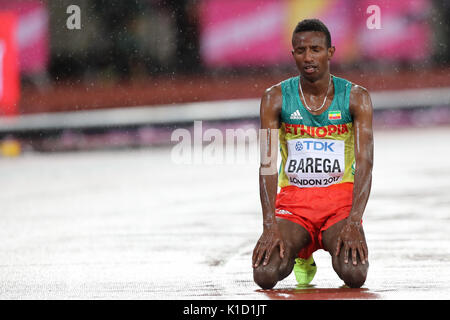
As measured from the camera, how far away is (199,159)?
43.0ft

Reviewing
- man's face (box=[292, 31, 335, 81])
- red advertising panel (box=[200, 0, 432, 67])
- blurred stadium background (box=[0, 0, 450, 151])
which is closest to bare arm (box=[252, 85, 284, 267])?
man's face (box=[292, 31, 335, 81])

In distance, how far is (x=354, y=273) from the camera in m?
3.90

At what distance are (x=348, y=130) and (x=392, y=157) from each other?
7.59 metres

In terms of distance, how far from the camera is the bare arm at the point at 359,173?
3.92 meters

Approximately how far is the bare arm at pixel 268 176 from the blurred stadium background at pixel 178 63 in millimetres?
11509

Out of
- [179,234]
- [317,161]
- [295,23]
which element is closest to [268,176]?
[317,161]

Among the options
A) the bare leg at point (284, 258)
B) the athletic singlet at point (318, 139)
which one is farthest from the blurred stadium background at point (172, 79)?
the bare leg at point (284, 258)

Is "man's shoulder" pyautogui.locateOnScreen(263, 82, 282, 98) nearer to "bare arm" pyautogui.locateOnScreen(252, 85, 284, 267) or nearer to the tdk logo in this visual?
"bare arm" pyautogui.locateOnScreen(252, 85, 284, 267)

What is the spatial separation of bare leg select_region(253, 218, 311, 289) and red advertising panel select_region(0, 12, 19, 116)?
41.5 ft

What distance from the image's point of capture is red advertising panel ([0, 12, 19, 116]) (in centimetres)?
1579
